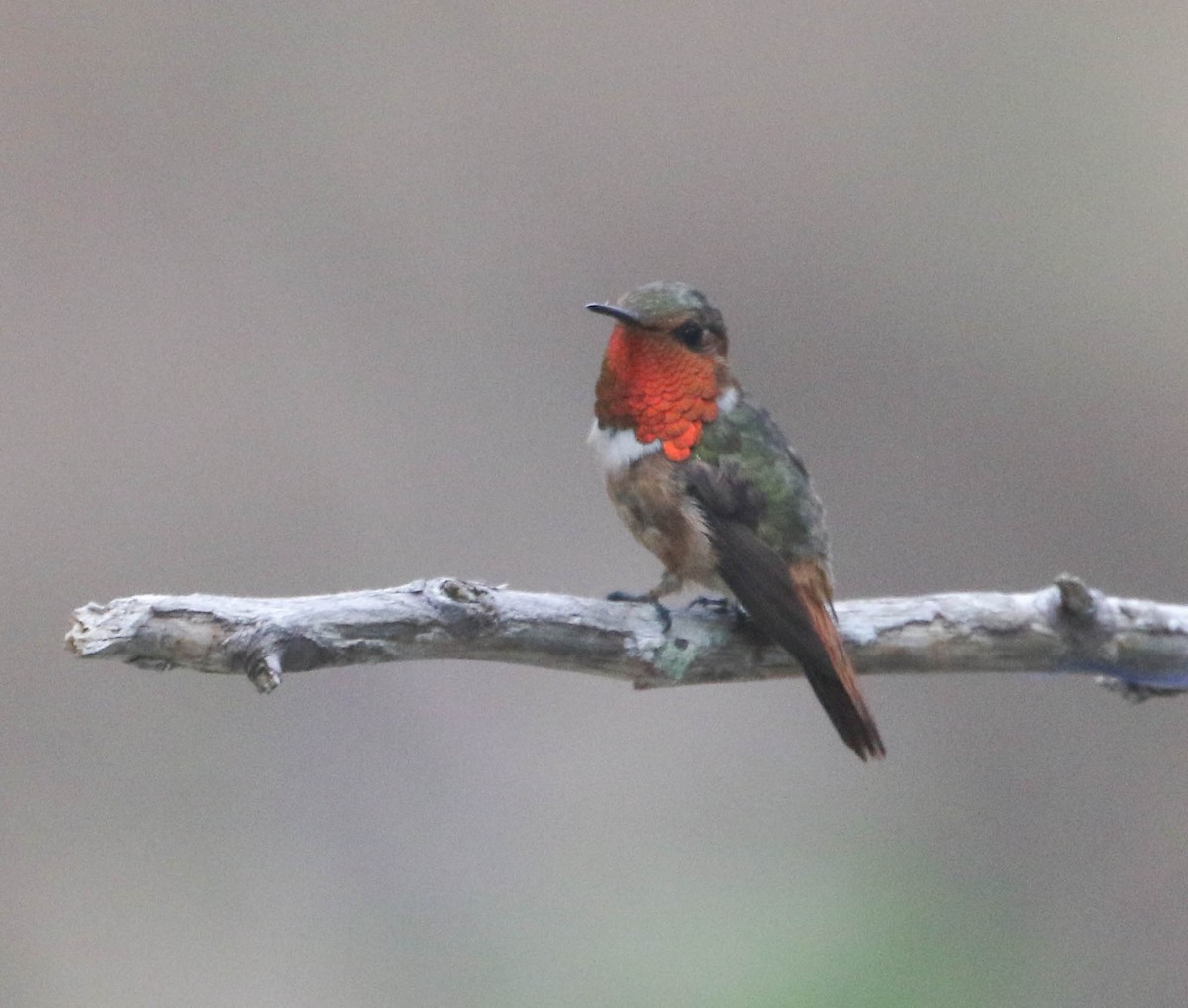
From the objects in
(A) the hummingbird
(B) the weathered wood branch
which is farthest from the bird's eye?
(B) the weathered wood branch

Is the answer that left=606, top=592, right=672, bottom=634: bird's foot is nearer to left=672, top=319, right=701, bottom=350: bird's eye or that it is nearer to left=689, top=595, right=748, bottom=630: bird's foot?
left=689, top=595, right=748, bottom=630: bird's foot

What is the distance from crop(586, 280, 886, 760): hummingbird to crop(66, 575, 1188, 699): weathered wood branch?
3.4 inches

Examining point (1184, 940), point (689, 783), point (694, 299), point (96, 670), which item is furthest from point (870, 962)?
point (96, 670)

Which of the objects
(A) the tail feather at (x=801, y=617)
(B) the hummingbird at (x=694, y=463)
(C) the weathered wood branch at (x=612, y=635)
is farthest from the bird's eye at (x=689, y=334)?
(C) the weathered wood branch at (x=612, y=635)

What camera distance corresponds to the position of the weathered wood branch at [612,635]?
3.67ft

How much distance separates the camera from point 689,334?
1.65 meters

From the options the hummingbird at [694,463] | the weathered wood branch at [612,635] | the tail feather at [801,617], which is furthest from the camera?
the hummingbird at [694,463]

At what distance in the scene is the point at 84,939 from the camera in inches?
95.0

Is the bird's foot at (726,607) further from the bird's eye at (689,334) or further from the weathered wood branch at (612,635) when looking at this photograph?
the bird's eye at (689,334)

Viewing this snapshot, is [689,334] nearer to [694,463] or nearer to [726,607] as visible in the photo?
[694,463]

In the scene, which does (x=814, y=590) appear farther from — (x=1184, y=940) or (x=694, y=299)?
(x=1184, y=940)

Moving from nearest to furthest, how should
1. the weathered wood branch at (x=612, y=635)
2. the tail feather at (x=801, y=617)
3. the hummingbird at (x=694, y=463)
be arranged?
the weathered wood branch at (x=612, y=635), the tail feather at (x=801, y=617), the hummingbird at (x=694, y=463)

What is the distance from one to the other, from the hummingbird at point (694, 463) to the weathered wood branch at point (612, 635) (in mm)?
85

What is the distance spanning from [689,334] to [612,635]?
436mm
